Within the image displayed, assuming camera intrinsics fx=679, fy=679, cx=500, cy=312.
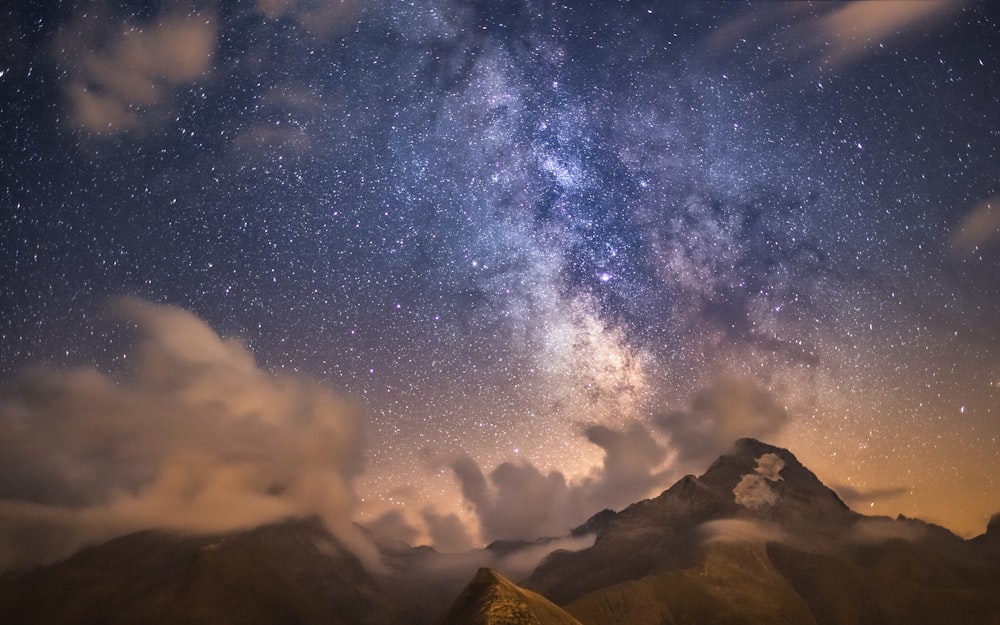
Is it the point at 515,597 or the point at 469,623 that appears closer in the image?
the point at 469,623

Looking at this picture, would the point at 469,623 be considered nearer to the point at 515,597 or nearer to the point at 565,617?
the point at 515,597

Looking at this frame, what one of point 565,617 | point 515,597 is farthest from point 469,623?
point 565,617

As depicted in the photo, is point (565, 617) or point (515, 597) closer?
point (515, 597)

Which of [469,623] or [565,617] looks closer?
[469,623]

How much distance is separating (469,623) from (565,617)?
3295 centimetres

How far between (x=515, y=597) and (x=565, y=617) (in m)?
18.9

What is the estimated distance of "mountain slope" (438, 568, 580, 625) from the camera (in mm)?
130625

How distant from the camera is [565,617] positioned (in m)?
154

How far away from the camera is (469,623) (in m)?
130

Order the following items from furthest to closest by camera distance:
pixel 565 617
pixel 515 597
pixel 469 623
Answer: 1. pixel 565 617
2. pixel 515 597
3. pixel 469 623

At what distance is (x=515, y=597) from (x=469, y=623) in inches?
601

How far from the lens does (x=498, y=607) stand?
13450cm

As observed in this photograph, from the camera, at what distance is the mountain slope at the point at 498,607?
5143 inches

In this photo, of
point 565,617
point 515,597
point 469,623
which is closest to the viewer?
point 469,623
